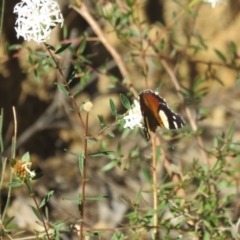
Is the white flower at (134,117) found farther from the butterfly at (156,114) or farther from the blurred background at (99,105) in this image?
the blurred background at (99,105)

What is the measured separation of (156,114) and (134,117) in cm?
6

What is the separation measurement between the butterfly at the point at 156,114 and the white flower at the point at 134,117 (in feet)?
0.08

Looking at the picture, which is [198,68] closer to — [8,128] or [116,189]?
[116,189]

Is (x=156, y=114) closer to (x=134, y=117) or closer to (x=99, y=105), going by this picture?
(x=134, y=117)

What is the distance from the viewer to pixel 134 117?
1.10m

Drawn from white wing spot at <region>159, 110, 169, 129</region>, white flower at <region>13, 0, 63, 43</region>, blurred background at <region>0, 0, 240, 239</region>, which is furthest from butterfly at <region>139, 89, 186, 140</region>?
blurred background at <region>0, 0, 240, 239</region>

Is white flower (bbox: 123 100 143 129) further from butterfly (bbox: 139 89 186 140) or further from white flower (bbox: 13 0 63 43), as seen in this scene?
white flower (bbox: 13 0 63 43)

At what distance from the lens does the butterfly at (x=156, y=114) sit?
3.37 feet

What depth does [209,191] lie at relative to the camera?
59.2 inches

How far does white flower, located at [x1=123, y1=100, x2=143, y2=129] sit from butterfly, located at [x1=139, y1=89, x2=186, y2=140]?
2 centimetres

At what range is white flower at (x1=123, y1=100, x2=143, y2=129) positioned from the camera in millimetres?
1090

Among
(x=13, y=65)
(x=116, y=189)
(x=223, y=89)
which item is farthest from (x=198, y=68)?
(x=13, y=65)

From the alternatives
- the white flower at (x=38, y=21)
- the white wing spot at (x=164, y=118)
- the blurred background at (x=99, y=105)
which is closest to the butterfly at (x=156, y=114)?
the white wing spot at (x=164, y=118)

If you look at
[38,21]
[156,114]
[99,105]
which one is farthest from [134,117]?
[99,105]
